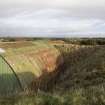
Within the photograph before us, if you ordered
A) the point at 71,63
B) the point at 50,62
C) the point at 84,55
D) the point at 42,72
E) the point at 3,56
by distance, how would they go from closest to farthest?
the point at 3,56
the point at 42,72
the point at 50,62
the point at 71,63
the point at 84,55

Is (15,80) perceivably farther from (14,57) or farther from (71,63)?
(71,63)

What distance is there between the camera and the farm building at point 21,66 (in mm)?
14547

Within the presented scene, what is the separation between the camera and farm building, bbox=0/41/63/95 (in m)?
14.5

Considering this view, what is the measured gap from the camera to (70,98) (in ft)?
28.7

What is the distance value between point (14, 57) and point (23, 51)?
2022mm

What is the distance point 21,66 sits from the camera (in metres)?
15.8

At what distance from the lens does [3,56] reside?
50.0 ft

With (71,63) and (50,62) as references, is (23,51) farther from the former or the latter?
(71,63)

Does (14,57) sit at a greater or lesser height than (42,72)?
greater

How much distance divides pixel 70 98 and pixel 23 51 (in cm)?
958

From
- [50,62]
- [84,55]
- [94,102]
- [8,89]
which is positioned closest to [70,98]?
[94,102]

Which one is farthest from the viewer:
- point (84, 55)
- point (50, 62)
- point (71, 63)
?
point (84, 55)

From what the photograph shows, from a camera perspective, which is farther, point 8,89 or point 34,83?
point 34,83

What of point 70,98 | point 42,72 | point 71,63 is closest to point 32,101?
point 70,98
